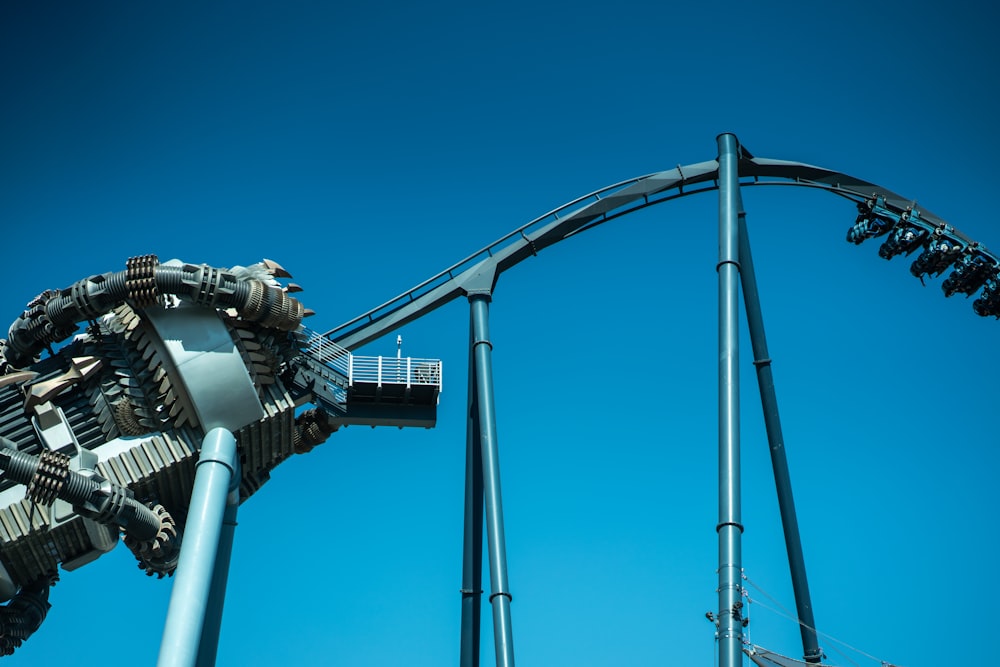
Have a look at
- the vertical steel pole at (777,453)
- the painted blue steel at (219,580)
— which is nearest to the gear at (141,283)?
the painted blue steel at (219,580)

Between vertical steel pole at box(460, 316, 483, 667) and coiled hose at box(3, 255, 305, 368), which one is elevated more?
coiled hose at box(3, 255, 305, 368)

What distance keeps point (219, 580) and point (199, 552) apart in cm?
233

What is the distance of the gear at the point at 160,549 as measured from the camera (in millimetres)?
22812

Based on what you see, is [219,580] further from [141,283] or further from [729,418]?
[729,418]

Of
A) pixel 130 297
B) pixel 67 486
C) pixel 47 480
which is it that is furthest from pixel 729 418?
pixel 47 480

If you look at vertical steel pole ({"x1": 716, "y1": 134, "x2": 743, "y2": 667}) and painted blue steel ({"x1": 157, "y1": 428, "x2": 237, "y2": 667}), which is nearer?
vertical steel pole ({"x1": 716, "y1": 134, "x2": 743, "y2": 667})

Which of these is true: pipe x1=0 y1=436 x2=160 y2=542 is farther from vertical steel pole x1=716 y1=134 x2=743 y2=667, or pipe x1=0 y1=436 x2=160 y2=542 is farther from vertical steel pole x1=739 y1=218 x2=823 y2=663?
vertical steel pole x1=739 y1=218 x2=823 y2=663

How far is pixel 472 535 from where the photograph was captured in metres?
24.9

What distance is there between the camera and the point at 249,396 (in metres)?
23.5

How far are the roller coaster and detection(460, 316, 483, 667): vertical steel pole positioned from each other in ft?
0.12

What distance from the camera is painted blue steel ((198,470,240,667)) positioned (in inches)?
924

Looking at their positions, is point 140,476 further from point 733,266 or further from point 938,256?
point 938,256

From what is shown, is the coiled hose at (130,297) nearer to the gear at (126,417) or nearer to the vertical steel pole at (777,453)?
the gear at (126,417)

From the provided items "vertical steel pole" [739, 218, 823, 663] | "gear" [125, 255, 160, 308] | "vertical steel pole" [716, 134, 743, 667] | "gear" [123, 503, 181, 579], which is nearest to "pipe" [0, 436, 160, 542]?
"gear" [123, 503, 181, 579]
